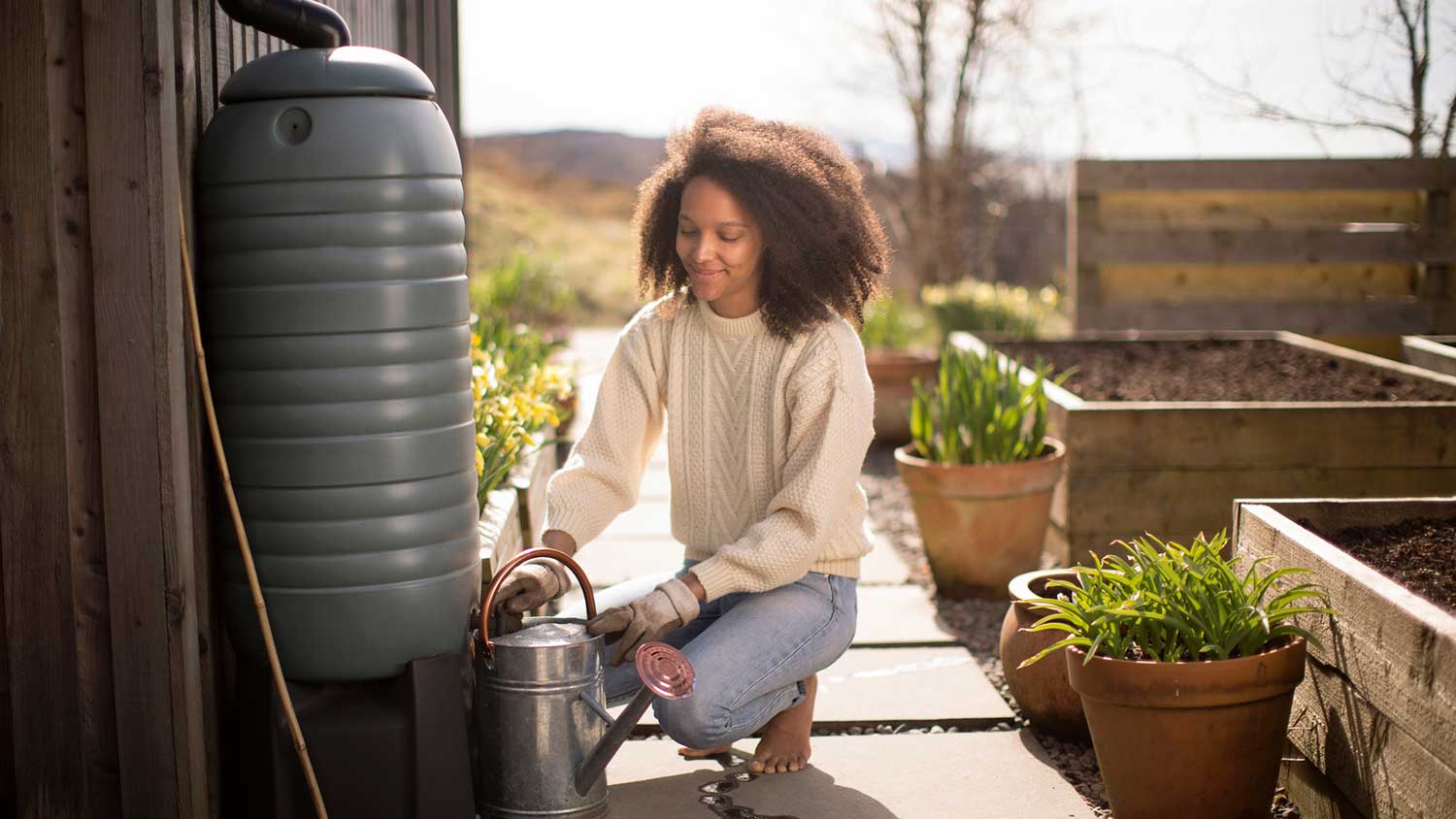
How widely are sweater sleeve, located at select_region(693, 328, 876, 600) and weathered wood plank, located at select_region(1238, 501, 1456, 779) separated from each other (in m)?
0.78

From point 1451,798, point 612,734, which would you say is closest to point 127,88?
point 612,734

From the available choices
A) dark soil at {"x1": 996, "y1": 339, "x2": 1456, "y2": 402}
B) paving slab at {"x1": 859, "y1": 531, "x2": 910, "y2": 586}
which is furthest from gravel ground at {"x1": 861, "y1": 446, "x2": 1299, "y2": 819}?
dark soil at {"x1": 996, "y1": 339, "x2": 1456, "y2": 402}

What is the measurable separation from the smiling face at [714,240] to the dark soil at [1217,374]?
2416mm

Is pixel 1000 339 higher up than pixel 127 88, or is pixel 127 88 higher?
pixel 127 88

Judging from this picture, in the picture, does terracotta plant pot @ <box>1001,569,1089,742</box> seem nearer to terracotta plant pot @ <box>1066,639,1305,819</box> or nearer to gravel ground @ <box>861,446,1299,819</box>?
gravel ground @ <box>861,446,1299,819</box>

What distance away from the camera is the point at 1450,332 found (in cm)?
649

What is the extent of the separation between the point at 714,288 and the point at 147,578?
110 centimetres

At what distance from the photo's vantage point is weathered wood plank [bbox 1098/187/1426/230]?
6684 mm

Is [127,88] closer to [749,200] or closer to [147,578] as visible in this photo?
[147,578]

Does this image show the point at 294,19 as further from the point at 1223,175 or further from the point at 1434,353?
the point at 1223,175

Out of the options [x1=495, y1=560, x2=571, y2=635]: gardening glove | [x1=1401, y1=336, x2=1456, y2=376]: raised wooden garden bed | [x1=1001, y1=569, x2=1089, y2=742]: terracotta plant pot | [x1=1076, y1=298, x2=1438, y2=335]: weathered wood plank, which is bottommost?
[x1=1001, y1=569, x2=1089, y2=742]: terracotta plant pot

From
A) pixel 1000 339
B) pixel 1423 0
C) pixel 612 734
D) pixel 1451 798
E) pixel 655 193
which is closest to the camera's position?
pixel 1451 798

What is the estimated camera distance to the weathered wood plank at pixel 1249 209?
668 centimetres

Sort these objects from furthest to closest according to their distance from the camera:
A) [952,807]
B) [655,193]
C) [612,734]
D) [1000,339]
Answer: [1000,339]
[655,193]
[952,807]
[612,734]
